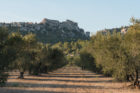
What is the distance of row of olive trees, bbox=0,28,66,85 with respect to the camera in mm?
21556

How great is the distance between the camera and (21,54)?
3641 centimetres

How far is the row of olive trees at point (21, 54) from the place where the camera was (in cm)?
2156

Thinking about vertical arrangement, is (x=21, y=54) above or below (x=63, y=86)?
above

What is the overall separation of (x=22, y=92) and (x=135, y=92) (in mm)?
14486

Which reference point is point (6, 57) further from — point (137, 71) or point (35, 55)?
point (35, 55)

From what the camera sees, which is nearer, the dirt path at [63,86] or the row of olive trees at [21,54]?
the row of olive trees at [21,54]

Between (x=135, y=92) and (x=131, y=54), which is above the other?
(x=131, y=54)

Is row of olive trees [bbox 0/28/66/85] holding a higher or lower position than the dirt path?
higher

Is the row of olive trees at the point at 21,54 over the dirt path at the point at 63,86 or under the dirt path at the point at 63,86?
over

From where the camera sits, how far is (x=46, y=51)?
5878 centimetres

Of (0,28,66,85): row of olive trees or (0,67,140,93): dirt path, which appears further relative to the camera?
(0,67,140,93): dirt path

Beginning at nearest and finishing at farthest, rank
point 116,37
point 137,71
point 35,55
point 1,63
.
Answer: point 1,63 → point 137,71 → point 116,37 → point 35,55

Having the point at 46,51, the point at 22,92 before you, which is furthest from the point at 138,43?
the point at 46,51

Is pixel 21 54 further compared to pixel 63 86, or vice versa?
pixel 21 54
